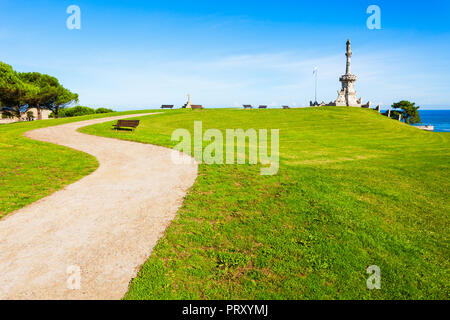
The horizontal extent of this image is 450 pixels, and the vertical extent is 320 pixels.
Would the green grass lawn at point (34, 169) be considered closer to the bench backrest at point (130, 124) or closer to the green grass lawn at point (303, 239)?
the green grass lawn at point (303, 239)

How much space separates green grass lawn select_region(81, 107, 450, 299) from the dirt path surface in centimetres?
55

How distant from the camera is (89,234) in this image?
573 centimetres

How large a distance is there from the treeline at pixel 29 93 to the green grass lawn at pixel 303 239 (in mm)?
48251

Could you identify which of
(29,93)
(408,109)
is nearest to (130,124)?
(29,93)

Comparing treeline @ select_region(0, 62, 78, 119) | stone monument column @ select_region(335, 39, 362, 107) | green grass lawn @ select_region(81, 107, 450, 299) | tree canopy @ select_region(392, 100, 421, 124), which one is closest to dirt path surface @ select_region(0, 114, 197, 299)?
green grass lawn @ select_region(81, 107, 450, 299)

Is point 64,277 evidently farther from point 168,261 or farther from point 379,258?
point 379,258

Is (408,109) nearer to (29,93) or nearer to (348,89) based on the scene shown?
(348,89)

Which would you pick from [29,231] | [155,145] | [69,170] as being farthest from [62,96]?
[29,231]

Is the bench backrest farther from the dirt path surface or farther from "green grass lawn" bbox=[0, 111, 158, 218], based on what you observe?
the dirt path surface

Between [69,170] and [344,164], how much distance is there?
14273mm

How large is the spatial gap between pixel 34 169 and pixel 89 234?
729 cm

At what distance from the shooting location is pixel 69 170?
35.2 ft

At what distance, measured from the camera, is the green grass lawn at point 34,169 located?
7766mm

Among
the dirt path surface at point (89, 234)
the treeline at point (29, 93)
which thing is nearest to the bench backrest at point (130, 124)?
the dirt path surface at point (89, 234)
